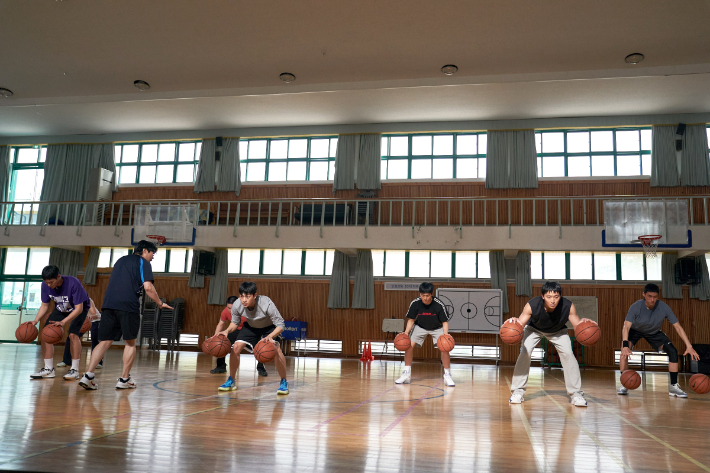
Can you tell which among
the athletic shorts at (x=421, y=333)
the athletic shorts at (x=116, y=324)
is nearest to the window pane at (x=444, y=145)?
the athletic shorts at (x=421, y=333)

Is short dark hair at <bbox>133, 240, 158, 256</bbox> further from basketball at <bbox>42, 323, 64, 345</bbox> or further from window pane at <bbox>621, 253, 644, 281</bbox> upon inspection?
window pane at <bbox>621, 253, 644, 281</bbox>

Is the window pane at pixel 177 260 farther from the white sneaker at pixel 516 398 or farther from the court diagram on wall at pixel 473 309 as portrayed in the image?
the white sneaker at pixel 516 398

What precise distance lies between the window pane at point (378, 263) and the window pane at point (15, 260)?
1171 centimetres

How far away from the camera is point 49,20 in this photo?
10258mm

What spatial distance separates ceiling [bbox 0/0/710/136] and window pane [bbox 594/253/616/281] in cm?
411

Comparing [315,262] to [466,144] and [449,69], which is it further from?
[449,69]

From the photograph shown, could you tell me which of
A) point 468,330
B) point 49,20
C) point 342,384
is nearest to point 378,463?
point 342,384

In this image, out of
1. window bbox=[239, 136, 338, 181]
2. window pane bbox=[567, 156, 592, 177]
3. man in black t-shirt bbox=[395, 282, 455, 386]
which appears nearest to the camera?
man in black t-shirt bbox=[395, 282, 455, 386]

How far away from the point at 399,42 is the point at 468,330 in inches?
302

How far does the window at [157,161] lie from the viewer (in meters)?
18.1

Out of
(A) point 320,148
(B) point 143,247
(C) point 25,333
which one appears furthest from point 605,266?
(C) point 25,333

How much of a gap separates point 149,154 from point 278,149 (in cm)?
460

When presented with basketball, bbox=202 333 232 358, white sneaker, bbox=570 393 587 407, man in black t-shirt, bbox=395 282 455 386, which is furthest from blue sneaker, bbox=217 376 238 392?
white sneaker, bbox=570 393 587 407

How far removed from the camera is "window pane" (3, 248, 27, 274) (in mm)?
17969
